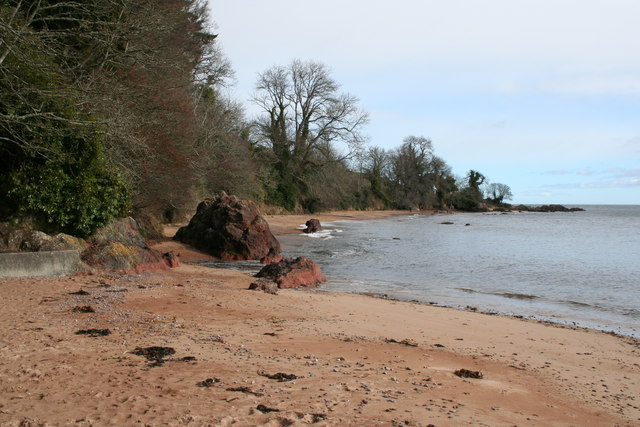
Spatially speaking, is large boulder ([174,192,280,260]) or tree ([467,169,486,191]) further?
tree ([467,169,486,191])

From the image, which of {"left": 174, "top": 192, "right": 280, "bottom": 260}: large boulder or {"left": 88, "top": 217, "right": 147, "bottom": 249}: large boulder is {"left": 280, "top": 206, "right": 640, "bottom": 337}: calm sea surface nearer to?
{"left": 174, "top": 192, "right": 280, "bottom": 260}: large boulder

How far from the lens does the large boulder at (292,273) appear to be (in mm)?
11633

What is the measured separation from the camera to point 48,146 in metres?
9.73

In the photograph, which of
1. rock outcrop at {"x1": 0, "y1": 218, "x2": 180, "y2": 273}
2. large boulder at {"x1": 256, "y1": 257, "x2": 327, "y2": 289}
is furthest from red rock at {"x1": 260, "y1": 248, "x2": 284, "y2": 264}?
rock outcrop at {"x1": 0, "y1": 218, "x2": 180, "y2": 273}

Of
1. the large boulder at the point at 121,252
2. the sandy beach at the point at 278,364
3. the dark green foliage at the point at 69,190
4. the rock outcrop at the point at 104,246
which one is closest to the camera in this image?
the sandy beach at the point at 278,364

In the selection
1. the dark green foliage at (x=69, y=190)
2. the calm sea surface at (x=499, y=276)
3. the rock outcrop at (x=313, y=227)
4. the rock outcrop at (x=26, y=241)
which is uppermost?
the dark green foliage at (x=69, y=190)

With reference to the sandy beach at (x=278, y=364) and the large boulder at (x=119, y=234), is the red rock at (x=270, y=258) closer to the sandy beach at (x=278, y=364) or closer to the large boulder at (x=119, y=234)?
the large boulder at (x=119, y=234)

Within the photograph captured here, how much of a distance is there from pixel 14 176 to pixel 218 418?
8302mm

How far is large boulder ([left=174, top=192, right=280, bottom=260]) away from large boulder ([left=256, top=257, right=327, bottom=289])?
456 centimetres

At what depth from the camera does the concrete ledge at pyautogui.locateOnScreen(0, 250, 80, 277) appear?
857 centimetres

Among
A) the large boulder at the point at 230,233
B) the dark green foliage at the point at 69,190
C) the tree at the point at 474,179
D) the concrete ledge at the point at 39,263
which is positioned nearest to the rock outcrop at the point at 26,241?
the concrete ledge at the point at 39,263

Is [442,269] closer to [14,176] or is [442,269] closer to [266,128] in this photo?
[14,176]

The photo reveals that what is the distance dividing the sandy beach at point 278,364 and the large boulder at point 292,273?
2612 mm

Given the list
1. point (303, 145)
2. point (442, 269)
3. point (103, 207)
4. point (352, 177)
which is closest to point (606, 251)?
point (442, 269)
